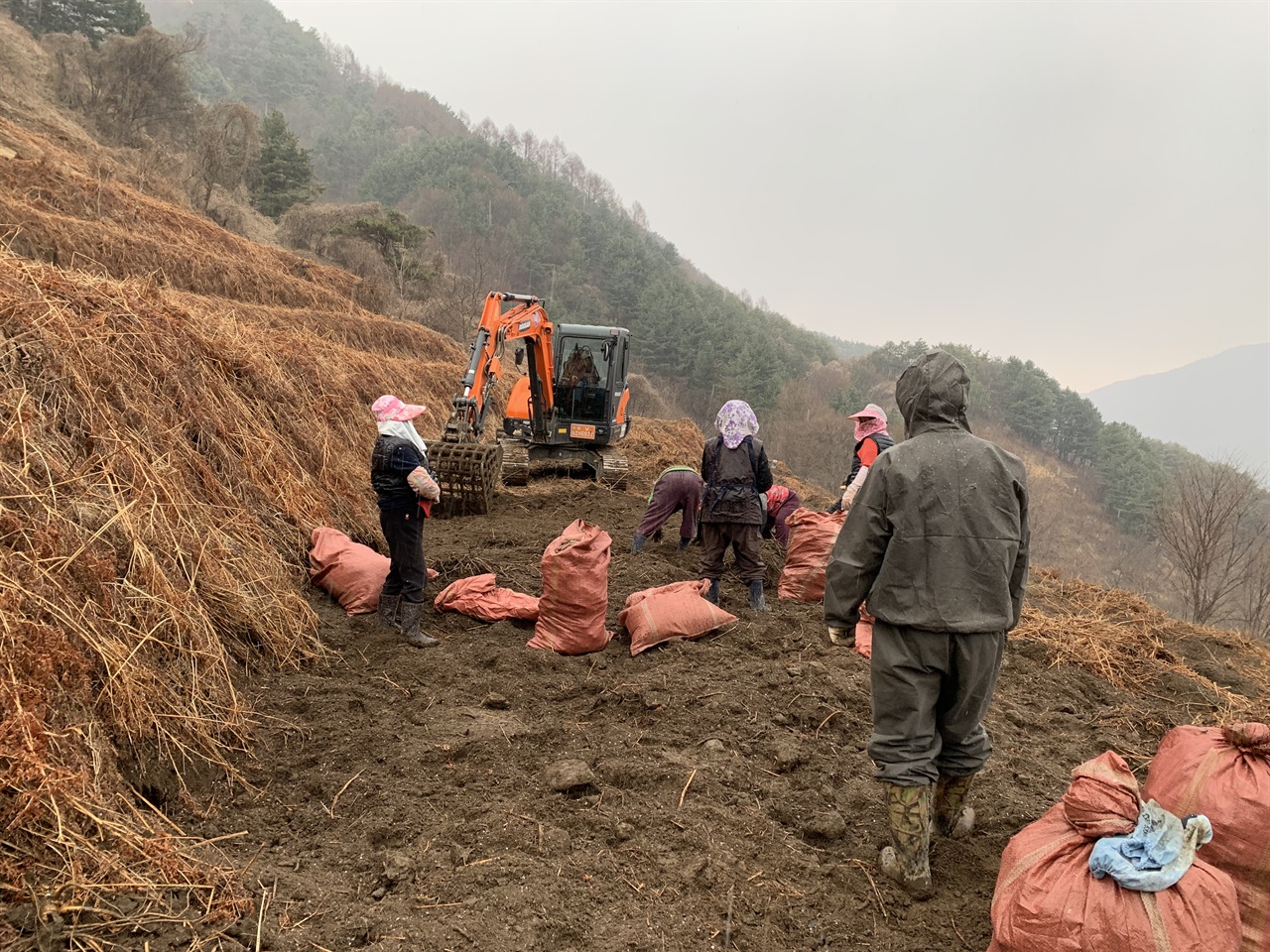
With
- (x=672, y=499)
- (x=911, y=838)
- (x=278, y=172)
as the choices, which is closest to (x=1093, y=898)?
(x=911, y=838)

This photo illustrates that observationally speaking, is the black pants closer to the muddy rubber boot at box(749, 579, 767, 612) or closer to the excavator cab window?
the muddy rubber boot at box(749, 579, 767, 612)

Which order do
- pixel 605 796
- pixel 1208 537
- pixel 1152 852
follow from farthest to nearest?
pixel 1208 537, pixel 605 796, pixel 1152 852

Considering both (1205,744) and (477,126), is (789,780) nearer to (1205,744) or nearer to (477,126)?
(1205,744)

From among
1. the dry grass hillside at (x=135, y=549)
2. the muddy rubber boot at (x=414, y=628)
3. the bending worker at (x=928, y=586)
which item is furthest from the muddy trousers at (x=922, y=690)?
the muddy rubber boot at (x=414, y=628)

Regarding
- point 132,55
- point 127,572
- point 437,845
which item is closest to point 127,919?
point 437,845

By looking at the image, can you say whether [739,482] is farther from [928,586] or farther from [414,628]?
[928,586]

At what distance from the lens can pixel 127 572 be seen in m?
3.31

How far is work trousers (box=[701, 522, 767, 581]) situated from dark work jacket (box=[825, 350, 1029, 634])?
2.66m

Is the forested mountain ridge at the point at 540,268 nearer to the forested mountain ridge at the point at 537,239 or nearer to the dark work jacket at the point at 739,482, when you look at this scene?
the forested mountain ridge at the point at 537,239

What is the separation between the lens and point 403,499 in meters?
4.52

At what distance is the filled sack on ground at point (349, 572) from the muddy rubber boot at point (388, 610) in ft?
0.67

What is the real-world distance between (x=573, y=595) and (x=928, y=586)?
2426 mm

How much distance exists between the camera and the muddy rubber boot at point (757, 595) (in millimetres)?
5387

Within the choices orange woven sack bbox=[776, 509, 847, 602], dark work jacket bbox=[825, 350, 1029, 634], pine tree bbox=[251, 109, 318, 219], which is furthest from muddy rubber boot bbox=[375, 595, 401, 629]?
pine tree bbox=[251, 109, 318, 219]
